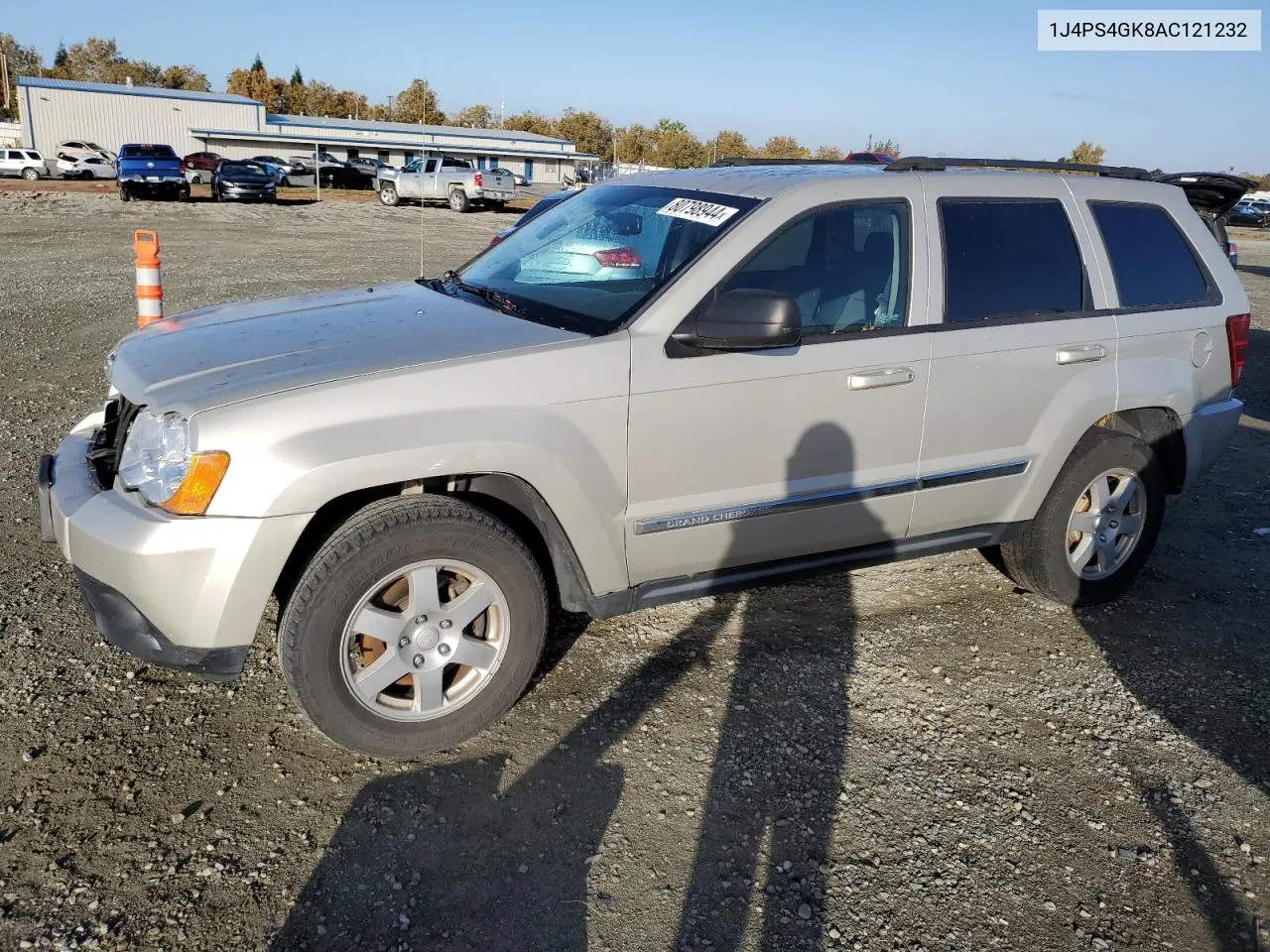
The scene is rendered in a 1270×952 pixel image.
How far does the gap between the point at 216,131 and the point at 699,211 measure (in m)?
62.6

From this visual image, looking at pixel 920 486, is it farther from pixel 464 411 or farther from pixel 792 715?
pixel 464 411

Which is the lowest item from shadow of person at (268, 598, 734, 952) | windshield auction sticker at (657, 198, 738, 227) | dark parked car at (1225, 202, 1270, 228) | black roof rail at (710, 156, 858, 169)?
shadow of person at (268, 598, 734, 952)

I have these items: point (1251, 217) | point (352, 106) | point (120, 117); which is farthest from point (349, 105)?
point (1251, 217)

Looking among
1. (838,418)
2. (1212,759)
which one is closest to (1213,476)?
(1212,759)

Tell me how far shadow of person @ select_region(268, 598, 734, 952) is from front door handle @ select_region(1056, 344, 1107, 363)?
2.31 metres

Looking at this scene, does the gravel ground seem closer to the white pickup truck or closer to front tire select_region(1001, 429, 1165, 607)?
front tire select_region(1001, 429, 1165, 607)

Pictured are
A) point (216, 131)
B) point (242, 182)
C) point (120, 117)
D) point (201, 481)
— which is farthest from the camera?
point (120, 117)

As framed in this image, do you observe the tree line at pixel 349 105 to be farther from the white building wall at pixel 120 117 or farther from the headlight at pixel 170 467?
the headlight at pixel 170 467

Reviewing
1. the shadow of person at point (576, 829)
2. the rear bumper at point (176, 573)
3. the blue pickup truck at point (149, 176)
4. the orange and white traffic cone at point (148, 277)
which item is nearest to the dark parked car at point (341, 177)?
the blue pickup truck at point (149, 176)

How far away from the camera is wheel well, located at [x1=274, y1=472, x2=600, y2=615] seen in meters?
3.07

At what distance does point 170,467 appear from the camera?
2.83m

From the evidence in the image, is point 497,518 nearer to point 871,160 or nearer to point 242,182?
point 871,160

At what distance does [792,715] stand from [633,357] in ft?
4.63

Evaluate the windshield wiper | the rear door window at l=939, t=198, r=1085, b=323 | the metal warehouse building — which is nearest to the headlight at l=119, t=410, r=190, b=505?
the windshield wiper
